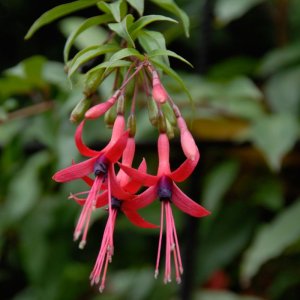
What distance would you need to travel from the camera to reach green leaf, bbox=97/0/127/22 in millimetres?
593

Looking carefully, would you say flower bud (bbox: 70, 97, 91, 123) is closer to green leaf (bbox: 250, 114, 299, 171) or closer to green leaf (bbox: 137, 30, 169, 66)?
green leaf (bbox: 137, 30, 169, 66)

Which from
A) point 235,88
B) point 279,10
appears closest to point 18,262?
point 235,88

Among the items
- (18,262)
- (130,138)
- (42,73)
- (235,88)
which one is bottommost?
(18,262)

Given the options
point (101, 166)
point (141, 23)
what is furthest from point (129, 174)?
point (141, 23)

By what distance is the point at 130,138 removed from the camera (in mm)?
646

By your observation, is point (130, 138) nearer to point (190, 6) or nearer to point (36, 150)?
point (36, 150)

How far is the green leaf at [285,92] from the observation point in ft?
4.43

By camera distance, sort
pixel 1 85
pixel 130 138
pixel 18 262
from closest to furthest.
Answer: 1. pixel 130 138
2. pixel 1 85
3. pixel 18 262

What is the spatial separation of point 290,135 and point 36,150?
527 millimetres

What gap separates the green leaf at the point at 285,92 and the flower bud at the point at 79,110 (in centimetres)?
79

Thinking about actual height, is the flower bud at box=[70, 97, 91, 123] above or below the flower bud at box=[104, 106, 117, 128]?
above

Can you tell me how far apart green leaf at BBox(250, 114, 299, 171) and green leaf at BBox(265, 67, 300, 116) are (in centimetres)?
9

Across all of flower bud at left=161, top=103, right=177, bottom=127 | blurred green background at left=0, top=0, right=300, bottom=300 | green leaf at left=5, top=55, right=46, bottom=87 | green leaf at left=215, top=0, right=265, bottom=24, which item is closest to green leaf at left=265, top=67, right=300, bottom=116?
blurred green background at left=0, top=0, right=300, bottom=300

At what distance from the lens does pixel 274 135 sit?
120 centimetres
